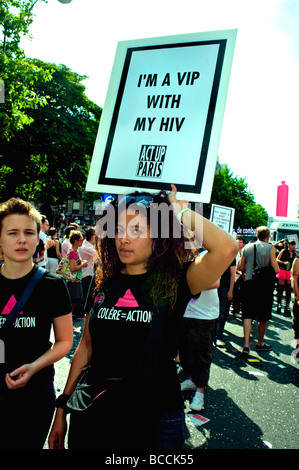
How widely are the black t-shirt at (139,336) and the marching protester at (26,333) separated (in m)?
0.31

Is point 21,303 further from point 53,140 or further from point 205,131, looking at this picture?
point 53,140

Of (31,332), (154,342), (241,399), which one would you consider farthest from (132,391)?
(241,399)

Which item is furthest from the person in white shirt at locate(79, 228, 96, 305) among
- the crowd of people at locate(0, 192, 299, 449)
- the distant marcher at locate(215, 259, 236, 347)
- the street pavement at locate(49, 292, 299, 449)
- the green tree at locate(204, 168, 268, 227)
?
the green tree at locate(204, 168, 268, 227)

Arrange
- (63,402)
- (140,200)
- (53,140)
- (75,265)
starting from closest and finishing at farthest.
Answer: (63,402), (140,200), (75,265), (53,140)

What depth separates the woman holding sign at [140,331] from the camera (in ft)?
5.44

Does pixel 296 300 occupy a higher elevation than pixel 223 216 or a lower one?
lower

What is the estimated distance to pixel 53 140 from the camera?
21.3 metres

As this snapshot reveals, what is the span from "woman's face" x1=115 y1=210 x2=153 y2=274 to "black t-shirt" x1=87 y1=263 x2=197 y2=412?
0.39ft

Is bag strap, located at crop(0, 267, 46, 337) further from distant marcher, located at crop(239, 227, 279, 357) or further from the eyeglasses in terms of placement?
distant marcher, located at crop(239, 227, 279, 357)

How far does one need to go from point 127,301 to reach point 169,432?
65 cm

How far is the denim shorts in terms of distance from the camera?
1688mm

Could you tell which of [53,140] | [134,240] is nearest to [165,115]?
[134,240]
